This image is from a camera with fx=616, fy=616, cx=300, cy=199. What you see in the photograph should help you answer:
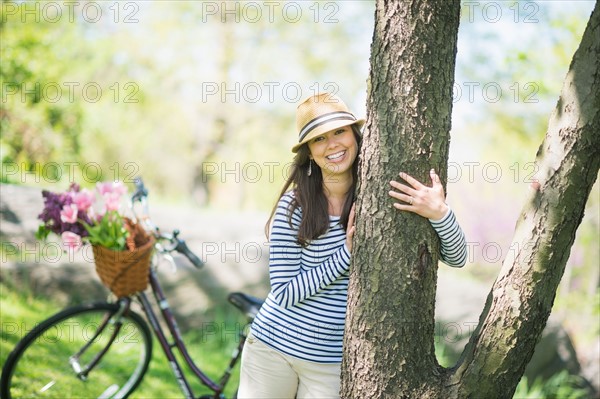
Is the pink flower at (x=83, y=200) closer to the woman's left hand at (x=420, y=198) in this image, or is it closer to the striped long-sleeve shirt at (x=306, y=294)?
the striped long-sleeve shirt at (x=306, y=294)

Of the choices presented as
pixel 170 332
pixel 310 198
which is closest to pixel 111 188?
pixel 170 332

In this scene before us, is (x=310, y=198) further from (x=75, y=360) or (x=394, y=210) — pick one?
(x=75, y=360)

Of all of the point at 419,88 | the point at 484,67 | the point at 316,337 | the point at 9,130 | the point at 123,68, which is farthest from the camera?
the point at 123,68

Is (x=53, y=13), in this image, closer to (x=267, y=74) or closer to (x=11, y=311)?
(x=267, y=74)

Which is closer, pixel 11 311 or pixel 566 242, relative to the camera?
pixel 566 242

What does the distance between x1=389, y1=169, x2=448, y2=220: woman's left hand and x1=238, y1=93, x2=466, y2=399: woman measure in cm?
27

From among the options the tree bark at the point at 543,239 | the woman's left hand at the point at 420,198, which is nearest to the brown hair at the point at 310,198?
the woman's left hand at the point at 420,198

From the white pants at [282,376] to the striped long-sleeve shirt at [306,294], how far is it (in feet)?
0.13

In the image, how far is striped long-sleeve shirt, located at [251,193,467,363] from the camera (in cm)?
207

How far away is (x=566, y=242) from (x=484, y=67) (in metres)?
8.95

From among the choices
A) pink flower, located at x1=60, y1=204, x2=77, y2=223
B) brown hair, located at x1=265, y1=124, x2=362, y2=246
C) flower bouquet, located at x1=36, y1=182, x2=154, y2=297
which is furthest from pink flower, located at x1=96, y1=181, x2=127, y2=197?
brown hair, located at x1=265, y1=124, x2=362, y2=246

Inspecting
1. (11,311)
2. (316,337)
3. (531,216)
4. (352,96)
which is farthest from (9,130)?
(352,96)

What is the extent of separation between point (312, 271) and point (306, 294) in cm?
8

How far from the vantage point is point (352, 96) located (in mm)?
13133
